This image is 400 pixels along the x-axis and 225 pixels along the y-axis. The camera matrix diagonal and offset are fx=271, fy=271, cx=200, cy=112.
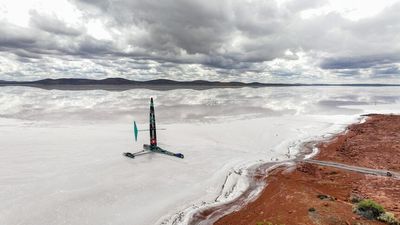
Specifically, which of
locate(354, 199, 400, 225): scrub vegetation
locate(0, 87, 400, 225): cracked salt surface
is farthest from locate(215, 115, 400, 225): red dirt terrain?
locate(0, 87, 400, 225): cracked salt surface

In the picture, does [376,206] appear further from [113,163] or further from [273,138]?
[273,138]

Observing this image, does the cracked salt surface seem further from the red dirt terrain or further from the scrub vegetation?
the scrub vegetation

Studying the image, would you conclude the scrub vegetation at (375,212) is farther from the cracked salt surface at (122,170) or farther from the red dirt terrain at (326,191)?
the cracked salt surface at (122,170)

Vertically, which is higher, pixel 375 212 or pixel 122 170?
pixel 375 212

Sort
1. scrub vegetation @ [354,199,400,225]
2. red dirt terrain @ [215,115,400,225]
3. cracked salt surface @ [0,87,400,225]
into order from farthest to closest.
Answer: cracked salt surface @ [0,87,400,225] < red dirt terrain @ [215,115,400,225] < scrub vegetation @ [354,199,400,225]

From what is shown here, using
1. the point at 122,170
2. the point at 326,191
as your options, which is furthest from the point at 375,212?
Result: the point at 122,170

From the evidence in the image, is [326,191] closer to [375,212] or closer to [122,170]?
[375,212]

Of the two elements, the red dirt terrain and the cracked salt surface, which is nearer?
the red dirt terrain

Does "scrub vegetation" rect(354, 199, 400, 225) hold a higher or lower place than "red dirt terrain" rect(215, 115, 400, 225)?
higher

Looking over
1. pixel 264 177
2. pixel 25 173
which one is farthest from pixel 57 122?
pixel 264 177
